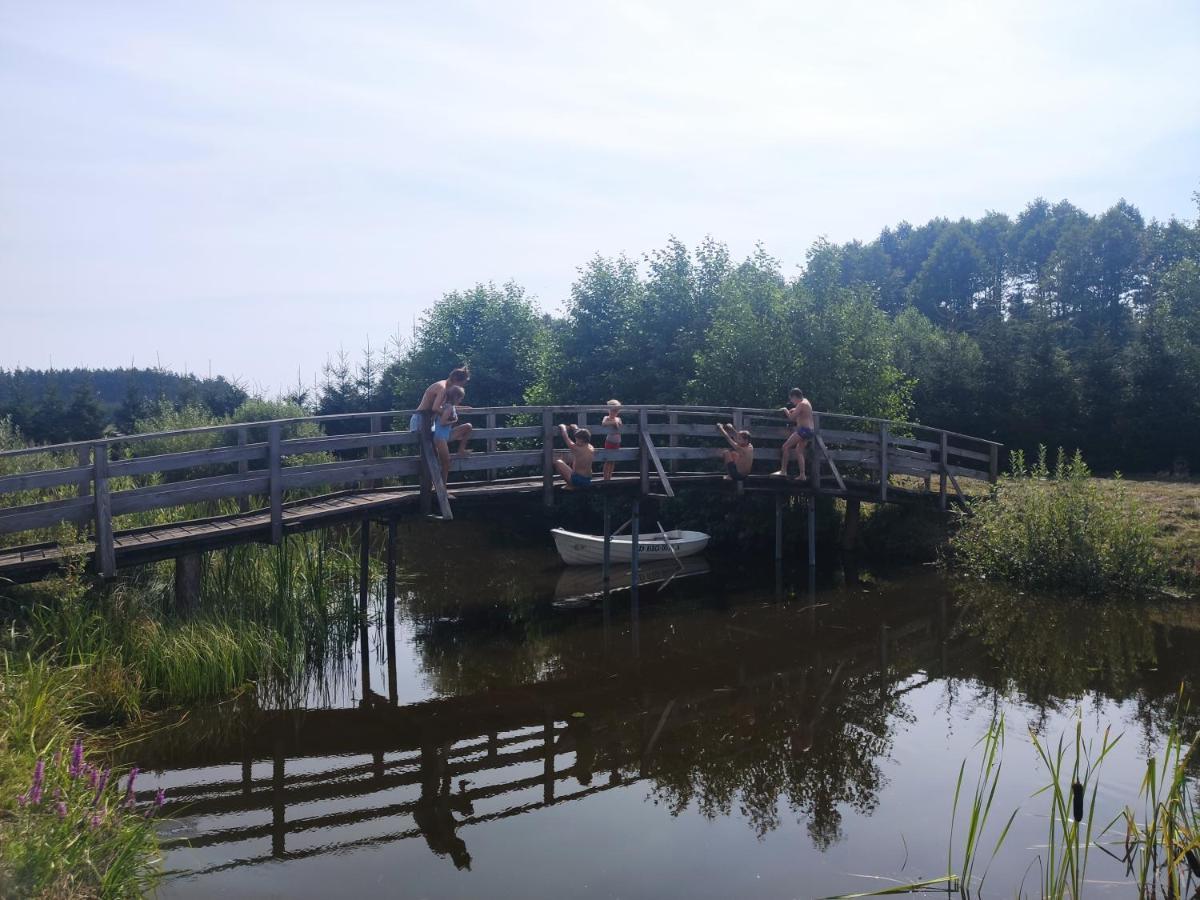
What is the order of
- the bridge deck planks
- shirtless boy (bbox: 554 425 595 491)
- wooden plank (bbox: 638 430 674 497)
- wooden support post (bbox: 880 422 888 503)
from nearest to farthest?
the bridge deck planks < shirtless boy (bbox: 554 425 595 491) < wooden plank (bbox: 638 430 674 497) < wooden support post (bbox: 880 422 888 503)

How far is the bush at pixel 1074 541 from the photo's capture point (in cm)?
1568

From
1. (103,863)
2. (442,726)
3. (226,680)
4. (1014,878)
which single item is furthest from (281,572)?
(1014,878)

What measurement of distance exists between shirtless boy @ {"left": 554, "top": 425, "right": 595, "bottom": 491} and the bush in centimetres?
794

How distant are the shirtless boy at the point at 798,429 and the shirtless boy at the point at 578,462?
14.6 ft

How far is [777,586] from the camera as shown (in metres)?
18.1

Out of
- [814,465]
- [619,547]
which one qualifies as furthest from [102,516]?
[814,465]

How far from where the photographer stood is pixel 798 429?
17812 millimetres

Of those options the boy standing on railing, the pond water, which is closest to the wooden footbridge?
the boy standing on railing

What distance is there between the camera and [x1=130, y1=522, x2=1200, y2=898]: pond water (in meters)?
6.82

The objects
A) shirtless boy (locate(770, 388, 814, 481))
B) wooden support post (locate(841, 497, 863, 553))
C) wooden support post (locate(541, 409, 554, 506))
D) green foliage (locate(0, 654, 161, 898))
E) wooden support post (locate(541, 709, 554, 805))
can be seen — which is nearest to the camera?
green foliage (locate(0, 654, 161, 898))

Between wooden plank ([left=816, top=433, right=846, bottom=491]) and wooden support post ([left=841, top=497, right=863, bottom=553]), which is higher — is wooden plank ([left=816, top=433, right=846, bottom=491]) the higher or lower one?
the higher one

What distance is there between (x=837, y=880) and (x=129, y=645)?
757cm

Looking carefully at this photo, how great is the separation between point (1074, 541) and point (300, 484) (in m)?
12.8

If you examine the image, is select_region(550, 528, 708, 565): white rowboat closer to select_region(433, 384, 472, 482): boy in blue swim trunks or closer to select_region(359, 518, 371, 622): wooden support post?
select_region(359, 518, 371, 622): wooden support post
